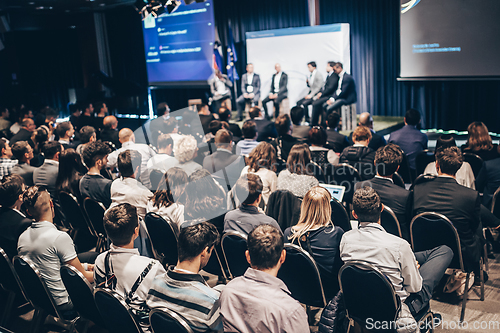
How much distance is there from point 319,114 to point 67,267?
24.0 feet

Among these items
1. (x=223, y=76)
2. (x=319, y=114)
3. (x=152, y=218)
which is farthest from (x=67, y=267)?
Result: (x=223, y=76)

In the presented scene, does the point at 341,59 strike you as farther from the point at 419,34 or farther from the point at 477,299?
the point at 477,299

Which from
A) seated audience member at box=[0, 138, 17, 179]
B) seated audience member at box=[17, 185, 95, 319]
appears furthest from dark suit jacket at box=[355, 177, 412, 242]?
seated audience member at box=[0, 138, 17, 179]

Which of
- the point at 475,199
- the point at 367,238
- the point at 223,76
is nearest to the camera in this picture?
the point at 367,238

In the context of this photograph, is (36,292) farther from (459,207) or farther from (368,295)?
(459,207)

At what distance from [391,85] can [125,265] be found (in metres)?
8.57

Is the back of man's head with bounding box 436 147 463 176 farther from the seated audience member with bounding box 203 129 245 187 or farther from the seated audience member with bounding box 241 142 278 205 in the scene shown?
the seated audience member with bounding box 203 129 245 187

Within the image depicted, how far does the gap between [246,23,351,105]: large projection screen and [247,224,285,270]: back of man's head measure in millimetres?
8208

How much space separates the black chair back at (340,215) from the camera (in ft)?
10.1

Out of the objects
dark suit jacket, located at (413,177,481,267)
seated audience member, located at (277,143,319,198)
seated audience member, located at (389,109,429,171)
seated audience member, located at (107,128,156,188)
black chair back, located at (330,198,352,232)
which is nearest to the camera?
dark suit jacket, located at (413,177,481,267)

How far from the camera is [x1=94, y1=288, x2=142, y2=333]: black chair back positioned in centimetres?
187

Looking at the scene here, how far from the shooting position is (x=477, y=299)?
2975 millimetres

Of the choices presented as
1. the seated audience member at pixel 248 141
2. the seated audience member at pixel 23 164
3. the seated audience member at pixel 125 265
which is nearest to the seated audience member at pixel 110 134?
the seated audience member at pixel 23 164

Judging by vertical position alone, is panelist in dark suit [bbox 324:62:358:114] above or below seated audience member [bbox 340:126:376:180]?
above
